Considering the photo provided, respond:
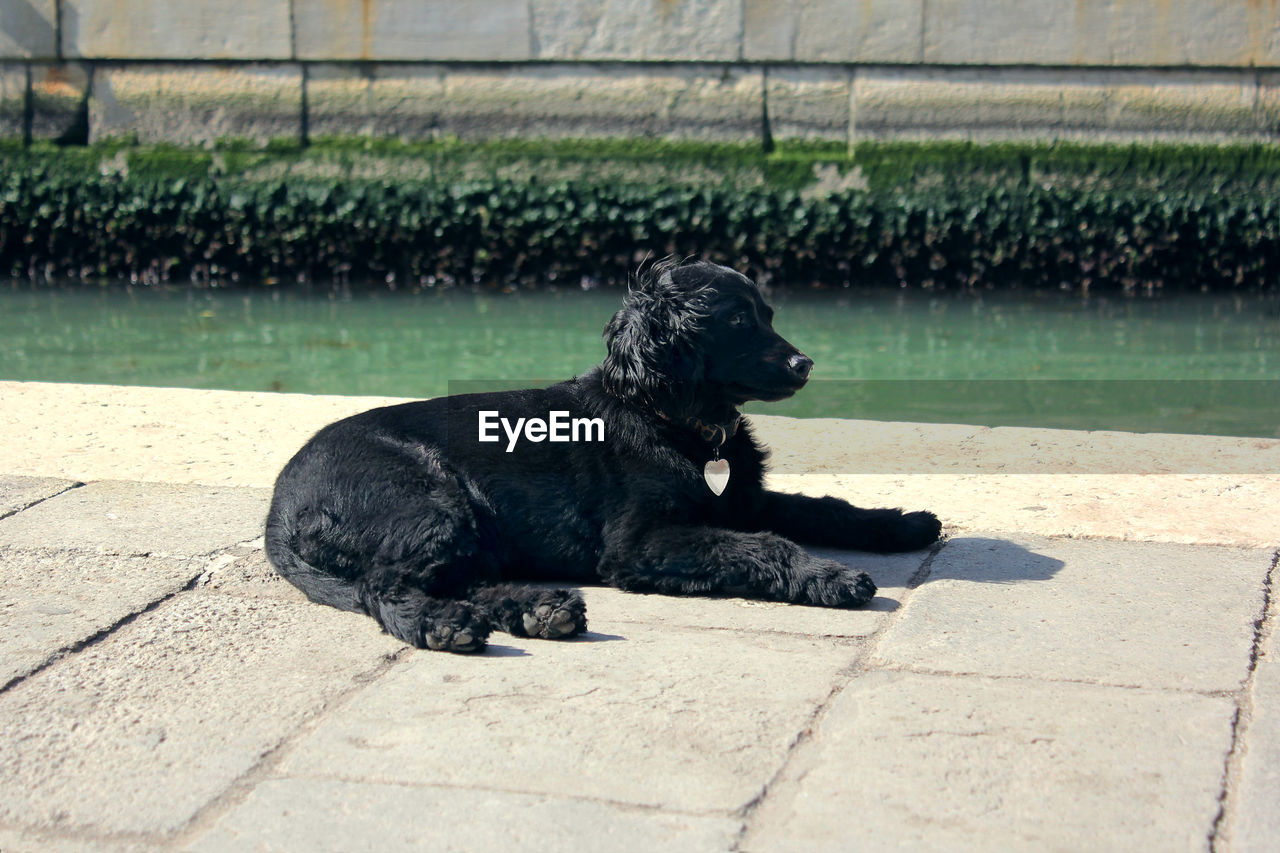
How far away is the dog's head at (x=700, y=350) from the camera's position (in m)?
3.71

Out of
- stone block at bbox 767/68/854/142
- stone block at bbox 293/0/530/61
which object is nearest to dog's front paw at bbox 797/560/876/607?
stone block at bbox 767/68/854/142

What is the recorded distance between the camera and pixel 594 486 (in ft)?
12.4

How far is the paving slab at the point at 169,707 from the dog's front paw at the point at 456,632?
106mm

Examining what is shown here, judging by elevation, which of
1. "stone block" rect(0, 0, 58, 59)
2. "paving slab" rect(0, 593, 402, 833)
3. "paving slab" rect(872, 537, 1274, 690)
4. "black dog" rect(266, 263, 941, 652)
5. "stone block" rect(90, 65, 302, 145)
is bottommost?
"paving slab" rect(0, 593, 402, 833)

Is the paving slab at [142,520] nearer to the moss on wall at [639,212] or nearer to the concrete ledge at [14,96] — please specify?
the moss on wall at [639,212]

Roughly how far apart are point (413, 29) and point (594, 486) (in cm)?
910

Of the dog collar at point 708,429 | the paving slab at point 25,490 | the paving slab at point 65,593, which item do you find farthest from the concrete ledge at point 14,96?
the dog collar at point 708,429

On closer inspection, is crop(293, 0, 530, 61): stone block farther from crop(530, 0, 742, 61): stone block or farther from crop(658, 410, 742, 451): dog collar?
crop(658, 410, 742, 451): dog collar

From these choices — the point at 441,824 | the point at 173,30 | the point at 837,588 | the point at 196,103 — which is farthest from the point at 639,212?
the point at 441,824

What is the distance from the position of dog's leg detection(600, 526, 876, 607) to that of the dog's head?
1.26ft

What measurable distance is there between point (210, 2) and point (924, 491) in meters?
9.64

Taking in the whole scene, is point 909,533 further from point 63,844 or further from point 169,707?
point 63,844

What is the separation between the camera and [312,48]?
39.4ft

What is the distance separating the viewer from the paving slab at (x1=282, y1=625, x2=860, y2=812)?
8.32 ft
